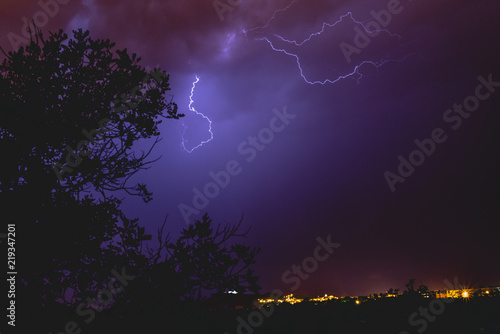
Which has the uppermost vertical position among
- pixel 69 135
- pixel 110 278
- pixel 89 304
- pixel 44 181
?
pixel 69 135

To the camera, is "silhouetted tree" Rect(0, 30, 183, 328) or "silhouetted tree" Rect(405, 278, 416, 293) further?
"silhouetted tree" Rect(405, 278, 416, 293)

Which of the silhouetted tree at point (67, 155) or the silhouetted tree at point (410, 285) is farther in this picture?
the silhouetted tree at point (410, 285)

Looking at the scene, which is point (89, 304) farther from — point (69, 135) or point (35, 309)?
point (69, 135)

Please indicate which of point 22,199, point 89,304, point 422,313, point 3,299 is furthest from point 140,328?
point 422,313

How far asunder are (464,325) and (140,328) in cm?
476

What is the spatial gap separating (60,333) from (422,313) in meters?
5.41

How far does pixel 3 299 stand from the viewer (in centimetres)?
382

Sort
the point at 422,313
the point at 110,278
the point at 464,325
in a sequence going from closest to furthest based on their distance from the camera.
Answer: the point at 110,278, the point at 464,325, the point at 422,313

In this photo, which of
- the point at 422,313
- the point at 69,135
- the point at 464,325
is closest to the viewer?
the point at 69,135

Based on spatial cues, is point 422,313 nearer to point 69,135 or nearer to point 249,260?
point 249,260

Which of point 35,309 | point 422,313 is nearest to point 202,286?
point 35,309

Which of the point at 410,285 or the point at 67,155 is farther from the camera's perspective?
the point at 410,285

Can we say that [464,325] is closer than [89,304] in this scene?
No

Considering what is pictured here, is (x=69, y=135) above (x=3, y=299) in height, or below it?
above
